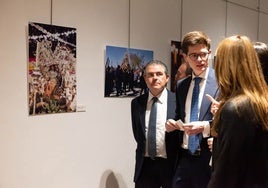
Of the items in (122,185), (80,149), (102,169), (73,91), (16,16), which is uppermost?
(16,16)

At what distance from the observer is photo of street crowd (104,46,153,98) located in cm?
342

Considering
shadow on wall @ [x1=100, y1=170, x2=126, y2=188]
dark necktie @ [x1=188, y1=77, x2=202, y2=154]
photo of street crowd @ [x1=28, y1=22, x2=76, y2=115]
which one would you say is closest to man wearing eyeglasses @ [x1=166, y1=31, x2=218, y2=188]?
dark necktie @ [x1=188, y1=77, x2=202, y2=154]

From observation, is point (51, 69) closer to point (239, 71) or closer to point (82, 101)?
point (82, 101)

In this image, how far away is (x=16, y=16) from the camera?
2.65 metres

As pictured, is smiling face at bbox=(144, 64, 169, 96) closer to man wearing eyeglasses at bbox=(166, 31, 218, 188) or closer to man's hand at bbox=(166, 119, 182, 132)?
man wearing eyeglasses at bbox=(166, 31, 218, 188)

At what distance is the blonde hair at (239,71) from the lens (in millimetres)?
1422

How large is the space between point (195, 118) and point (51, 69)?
1.39 m

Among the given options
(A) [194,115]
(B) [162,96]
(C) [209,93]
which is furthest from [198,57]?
(B) [162,96]

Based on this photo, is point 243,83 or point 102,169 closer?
point 243,83

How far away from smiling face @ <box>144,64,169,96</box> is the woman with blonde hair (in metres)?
1.25

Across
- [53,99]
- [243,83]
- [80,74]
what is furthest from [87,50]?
[243,83]

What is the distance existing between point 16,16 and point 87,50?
0.77 m

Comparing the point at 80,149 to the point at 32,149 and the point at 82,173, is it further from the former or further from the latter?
the point at 32,149

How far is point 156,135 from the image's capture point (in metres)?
2.69
